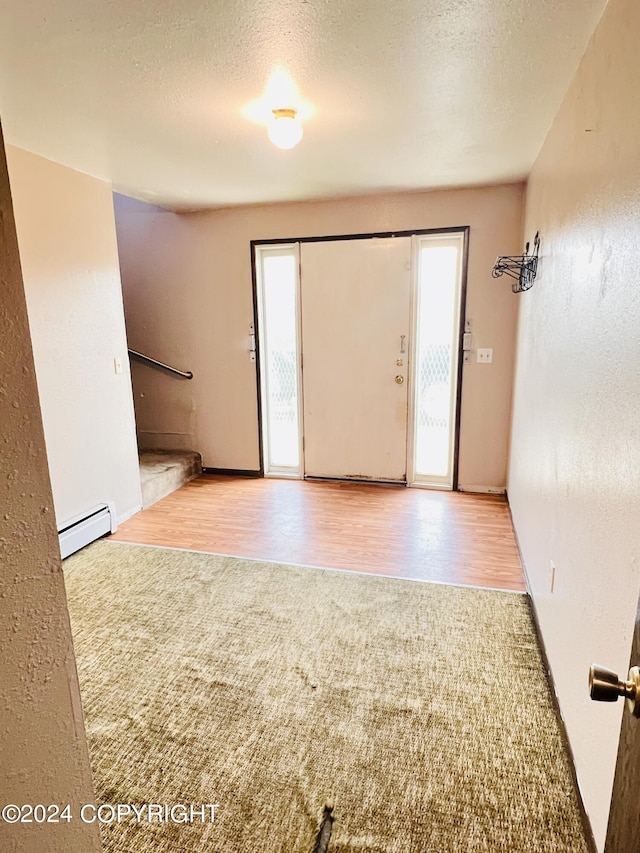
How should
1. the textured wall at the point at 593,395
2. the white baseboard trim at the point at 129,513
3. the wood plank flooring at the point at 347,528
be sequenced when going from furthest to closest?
the white baseboard trim at the point at 129,513, the wood plank flooring at the point at 347,528, the textured wall at the point at 593,395

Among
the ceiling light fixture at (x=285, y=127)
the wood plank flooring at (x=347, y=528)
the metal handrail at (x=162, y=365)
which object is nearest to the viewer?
the ceiling light fixture at (x=285, y=127)

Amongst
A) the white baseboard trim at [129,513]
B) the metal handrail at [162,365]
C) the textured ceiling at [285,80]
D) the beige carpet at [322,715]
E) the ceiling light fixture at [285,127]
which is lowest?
the beige carpet at [322,715]

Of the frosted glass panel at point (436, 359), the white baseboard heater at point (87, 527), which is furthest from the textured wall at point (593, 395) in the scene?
the white baseboard heater at point (87, 527)

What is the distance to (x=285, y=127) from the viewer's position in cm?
212

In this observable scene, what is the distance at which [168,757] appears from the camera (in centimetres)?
153

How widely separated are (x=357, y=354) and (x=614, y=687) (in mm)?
3427

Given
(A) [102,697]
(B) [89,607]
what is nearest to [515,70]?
(A) [102,697]

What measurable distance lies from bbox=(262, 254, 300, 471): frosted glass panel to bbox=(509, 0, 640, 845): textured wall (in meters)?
2.32

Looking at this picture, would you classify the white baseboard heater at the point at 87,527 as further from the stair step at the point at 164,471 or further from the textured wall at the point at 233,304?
the textured wall at the point at 233,304

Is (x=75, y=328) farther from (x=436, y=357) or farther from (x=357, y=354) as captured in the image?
(x=436, y=357)

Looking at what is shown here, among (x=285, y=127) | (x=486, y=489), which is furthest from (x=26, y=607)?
(x=486, y=489)

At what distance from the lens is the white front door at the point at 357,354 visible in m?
3.80

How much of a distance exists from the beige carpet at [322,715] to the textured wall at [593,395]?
7.6 inches

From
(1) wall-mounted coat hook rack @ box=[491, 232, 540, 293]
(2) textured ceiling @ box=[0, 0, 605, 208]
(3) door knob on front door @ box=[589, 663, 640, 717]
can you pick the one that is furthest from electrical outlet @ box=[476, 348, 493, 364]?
(3) door knob on front door @ box=[589, 663, 640, 717]
